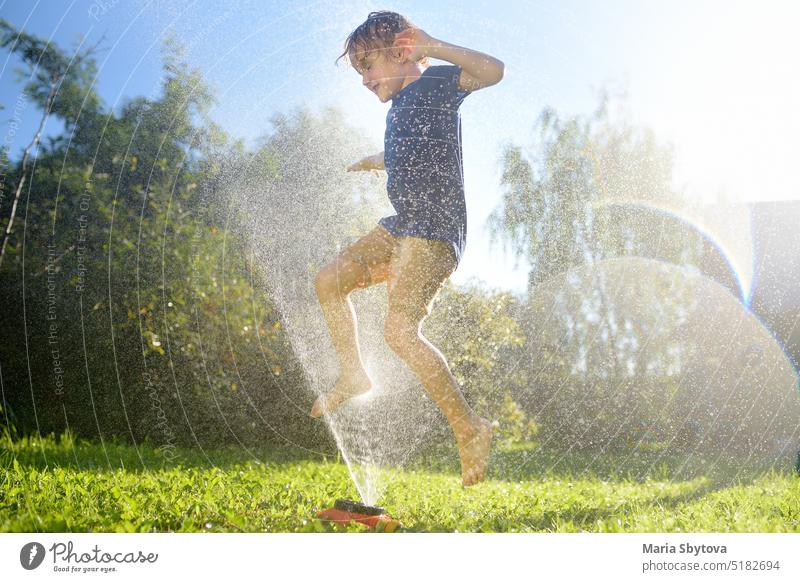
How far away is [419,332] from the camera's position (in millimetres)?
2037

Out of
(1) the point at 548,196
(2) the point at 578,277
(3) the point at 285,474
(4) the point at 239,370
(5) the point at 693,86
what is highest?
(5) the point at 693,86

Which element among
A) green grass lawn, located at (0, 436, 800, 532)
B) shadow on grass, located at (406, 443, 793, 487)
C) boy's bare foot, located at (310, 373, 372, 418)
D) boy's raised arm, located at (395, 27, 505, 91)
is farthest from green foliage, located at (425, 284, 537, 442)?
boy's raised arm, located at (395, 27, 505, 91)

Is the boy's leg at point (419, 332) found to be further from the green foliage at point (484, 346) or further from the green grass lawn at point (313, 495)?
the green foliage at point (484, 346)

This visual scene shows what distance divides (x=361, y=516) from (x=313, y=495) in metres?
0.53

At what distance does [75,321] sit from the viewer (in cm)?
350

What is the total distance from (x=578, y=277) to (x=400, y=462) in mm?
1769

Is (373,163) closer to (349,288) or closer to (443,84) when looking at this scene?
(443,84)

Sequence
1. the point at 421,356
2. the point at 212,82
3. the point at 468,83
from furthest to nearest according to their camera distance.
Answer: the point at 212,82, the point at 468,83, the point at 421,356

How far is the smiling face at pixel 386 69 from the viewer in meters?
2.18

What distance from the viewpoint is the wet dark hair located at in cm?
216

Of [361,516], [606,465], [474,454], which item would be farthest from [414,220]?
[606,465]

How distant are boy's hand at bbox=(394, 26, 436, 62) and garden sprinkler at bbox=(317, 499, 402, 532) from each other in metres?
1.34
